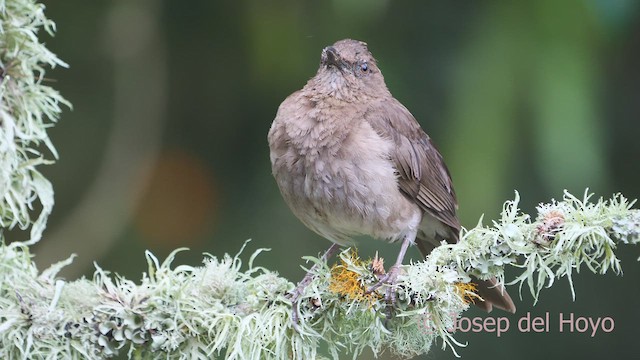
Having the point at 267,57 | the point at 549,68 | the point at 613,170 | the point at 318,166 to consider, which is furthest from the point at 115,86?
the point at 613,170

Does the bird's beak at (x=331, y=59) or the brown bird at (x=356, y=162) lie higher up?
the bird's beak at (x=331, y=59)

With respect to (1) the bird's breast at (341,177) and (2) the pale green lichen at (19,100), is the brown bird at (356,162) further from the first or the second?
(2) the pale green lichen at (19,100)

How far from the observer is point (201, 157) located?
13.6 ft

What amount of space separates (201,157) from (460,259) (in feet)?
7.19

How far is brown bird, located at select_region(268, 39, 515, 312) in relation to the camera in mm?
2900

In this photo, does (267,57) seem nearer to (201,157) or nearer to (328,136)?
(201,157)

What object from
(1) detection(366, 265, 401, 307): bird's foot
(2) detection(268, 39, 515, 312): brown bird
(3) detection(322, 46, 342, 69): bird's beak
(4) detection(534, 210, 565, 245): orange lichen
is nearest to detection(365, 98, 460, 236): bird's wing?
(2) detection(268, 39, 515, 312): brown bird

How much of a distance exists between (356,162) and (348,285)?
666 mm

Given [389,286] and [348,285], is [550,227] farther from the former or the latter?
[348,285]

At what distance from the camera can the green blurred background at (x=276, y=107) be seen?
3.51 metres

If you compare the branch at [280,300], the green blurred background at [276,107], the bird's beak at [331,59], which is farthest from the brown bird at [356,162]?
the branch at [280,300]

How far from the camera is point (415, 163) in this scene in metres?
3.17

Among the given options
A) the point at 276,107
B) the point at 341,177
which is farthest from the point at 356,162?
the point at 276,107

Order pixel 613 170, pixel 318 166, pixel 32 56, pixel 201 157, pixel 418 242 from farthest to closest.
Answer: pixel 201 157 < pixel 613 170 < pixel 418 242 < pixel 318 166 < pixel 32 56
